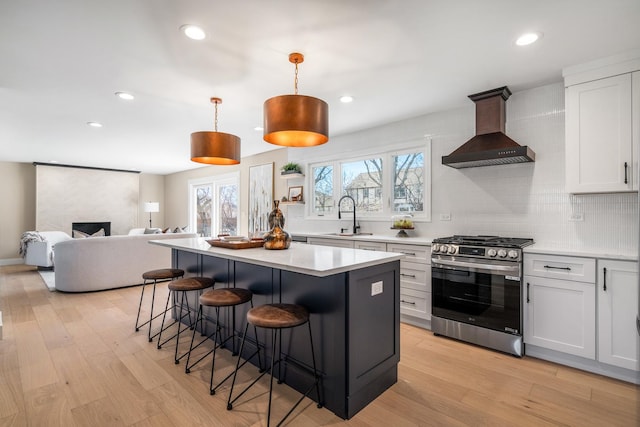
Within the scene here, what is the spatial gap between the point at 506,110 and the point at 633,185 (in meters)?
1.31

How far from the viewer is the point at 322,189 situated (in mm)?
5277

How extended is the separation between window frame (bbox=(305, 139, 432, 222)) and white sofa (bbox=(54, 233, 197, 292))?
274cm

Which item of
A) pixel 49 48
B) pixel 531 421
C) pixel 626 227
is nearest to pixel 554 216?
pixel 626 227

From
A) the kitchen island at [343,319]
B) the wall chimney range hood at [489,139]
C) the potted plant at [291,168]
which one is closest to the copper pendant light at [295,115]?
the kitchen island at [343,319]

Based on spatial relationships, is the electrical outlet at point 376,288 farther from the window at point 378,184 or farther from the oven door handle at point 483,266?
the window at point 378,184

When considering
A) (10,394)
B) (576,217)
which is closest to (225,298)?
(10,394)

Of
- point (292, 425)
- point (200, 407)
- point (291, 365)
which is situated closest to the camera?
point (292, 425)

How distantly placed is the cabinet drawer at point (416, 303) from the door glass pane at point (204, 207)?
6062 mm

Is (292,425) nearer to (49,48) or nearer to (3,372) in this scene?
(3,372)

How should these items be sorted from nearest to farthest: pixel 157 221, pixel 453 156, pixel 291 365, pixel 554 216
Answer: pixel 291 365, pixel 554 216, pixel 453 156, pixel 157 221

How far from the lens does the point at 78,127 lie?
15.1ft

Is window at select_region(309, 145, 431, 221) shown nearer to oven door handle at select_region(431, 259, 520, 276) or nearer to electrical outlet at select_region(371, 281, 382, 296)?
oven door handle at select_region(431, 259, 520, 276)

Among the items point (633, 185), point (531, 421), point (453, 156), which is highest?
point (453, 156)

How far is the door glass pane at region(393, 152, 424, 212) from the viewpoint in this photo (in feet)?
13.3
